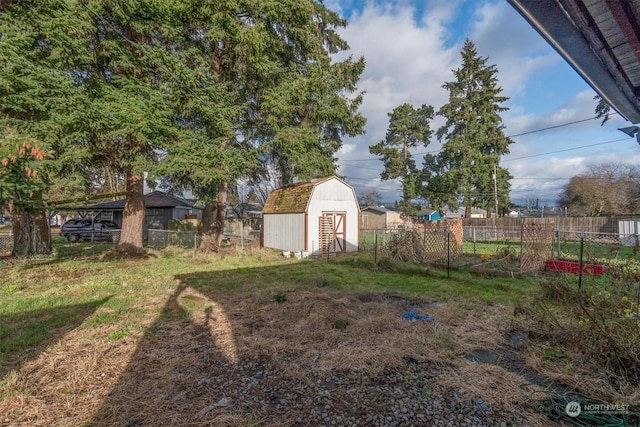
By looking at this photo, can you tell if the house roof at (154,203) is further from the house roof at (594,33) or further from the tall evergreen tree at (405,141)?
the house roof at (594,33)

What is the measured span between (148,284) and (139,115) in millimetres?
4710

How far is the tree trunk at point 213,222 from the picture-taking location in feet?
43.5

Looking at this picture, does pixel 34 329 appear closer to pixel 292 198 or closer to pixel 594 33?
pixel 594 33

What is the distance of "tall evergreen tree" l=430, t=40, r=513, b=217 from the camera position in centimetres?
2667

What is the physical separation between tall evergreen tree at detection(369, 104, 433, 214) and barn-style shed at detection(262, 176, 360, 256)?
1686 cm

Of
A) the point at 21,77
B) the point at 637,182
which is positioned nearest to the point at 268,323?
the point at 21,77

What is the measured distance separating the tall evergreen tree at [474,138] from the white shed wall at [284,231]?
18483 millimetres

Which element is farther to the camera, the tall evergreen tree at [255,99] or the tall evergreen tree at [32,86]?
the tall evergreen tree at [255,99]

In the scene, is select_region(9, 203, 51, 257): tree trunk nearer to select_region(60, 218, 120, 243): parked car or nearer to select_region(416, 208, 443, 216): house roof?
select_region(60, 218, 120, 243): parked car

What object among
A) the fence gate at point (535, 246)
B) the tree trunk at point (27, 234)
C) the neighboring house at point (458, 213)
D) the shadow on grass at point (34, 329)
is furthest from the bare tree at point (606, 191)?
the tree trunk at point (27, 234)

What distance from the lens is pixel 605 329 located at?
2934mm

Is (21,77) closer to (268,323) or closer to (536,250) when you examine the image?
(268,323)

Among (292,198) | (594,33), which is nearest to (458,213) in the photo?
(292,198)

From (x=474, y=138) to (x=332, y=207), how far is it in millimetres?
19393
